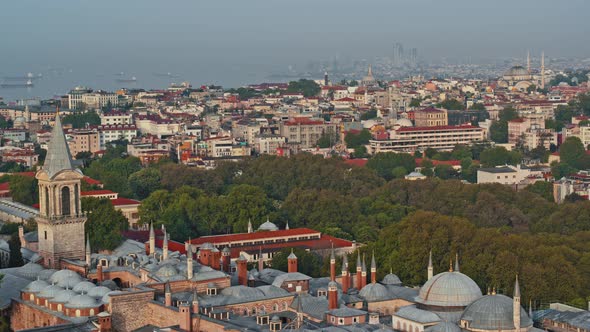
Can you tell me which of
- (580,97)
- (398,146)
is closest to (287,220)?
(398,146)

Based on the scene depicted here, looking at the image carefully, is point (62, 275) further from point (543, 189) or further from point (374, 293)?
point (543, 189)

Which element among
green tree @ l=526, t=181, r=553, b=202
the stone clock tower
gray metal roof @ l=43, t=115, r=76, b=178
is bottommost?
green tree @ l=526, t=181, r=553, b=202

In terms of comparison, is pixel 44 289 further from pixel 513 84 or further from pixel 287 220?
pixel 513 84

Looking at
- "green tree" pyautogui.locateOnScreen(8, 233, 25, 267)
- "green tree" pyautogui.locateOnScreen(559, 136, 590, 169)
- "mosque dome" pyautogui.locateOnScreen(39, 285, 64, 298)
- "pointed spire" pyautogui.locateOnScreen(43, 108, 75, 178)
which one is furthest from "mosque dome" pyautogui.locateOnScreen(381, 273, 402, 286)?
"green tree" pyautogui.locateOnScreen(559, 136, 590, 169)

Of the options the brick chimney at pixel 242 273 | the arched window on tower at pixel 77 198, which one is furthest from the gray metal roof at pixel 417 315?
the arched window on tower at pixel 77 198

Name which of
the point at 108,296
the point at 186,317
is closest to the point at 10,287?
the point at 108,296

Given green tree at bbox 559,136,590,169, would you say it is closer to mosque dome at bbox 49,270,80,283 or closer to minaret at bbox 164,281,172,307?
mosque dome at bbox 49,270,80,283
